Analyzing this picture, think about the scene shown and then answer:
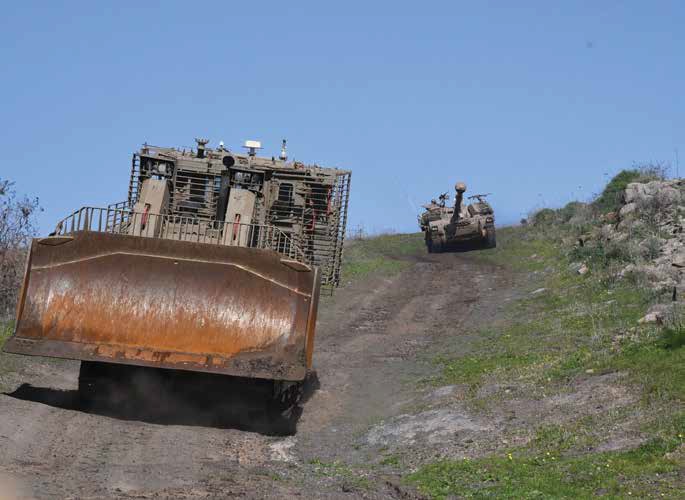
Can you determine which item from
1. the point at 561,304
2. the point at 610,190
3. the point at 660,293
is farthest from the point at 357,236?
the point at 660,293

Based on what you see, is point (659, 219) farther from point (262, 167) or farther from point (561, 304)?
point (262, 167)

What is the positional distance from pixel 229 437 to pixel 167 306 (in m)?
1.72

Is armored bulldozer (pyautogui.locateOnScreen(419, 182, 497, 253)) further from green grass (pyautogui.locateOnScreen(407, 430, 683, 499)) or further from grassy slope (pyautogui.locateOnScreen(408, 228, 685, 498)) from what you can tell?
green grass (pyautogui.locateOnScreen(407, 430, 683, 499))

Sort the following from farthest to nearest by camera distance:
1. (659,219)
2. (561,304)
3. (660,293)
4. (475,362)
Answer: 1. (659,219)
2. (561,304)
3. (660,293)
4. (475,362)

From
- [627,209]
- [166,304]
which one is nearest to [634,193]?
[627,209]

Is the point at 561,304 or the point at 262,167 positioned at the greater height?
the point at 262,167

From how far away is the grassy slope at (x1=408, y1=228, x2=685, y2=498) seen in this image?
880 centimetres

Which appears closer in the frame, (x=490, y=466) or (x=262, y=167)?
(x=490, y=466)

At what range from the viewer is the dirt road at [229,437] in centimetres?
861

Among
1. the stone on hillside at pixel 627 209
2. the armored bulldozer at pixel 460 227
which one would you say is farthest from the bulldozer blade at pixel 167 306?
the armored bulldozer at pixel 460 227

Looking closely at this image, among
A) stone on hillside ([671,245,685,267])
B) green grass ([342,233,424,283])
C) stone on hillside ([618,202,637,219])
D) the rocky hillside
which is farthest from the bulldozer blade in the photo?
stone on hillside ([618,202,637,219])

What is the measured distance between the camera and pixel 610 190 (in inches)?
1324

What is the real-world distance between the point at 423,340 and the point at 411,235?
23474mm

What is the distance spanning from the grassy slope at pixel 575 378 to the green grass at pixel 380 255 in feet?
25.5
